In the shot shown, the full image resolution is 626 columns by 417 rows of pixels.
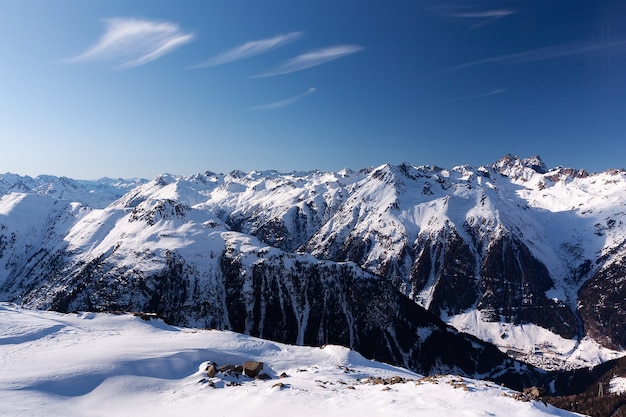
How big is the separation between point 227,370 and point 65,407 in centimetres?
1942

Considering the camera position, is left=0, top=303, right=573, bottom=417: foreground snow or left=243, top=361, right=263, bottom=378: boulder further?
left=243, top=361, right=263, bottom=378: boulder

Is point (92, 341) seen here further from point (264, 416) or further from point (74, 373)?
point (264, 416)

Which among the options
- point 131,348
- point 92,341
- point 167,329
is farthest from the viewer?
point 167,329

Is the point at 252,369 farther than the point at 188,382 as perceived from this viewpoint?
Yes

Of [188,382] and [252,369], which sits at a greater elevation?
[188,382]

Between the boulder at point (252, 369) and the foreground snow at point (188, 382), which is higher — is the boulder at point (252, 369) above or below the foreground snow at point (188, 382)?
below

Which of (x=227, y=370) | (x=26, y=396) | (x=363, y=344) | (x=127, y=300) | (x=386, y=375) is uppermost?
(x=26, y=396)

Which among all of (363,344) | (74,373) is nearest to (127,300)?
(363,344)

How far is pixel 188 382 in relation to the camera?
161 ft

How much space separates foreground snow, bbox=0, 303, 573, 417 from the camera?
3656 cm

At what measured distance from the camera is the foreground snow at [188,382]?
36562 millimetres

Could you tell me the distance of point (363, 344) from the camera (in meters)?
197

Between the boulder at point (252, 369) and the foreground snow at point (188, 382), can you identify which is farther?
the boulder at point (252, 369)

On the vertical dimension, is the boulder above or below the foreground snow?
below
